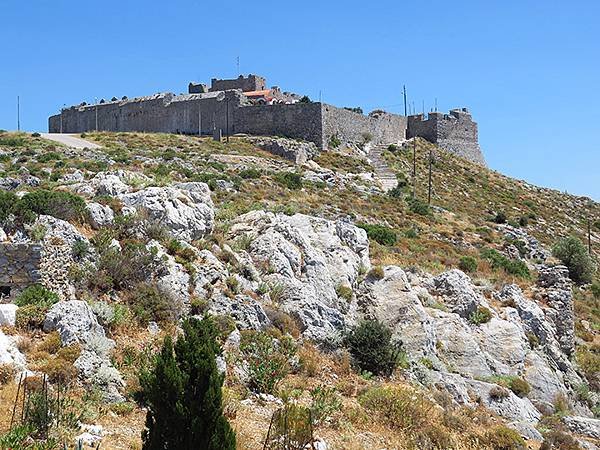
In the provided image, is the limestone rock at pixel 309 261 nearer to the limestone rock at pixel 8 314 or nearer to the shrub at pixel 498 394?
the shrub at pixel 498 394

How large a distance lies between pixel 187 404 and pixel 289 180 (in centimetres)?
2736

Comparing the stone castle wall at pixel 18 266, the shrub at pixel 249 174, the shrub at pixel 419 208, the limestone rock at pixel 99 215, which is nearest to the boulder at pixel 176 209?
the limestone rock at pixel 99 215

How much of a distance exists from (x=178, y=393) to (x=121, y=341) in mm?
3711

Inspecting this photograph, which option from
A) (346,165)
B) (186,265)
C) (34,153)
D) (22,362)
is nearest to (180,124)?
(346,165)

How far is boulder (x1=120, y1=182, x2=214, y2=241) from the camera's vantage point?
1450 centimetres

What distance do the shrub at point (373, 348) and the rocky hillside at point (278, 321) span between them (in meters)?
0.07

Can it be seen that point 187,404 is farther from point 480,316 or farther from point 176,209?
point 480,316

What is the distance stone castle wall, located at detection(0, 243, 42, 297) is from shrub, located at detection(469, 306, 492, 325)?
11122 mm

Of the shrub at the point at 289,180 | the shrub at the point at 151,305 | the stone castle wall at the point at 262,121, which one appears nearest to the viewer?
the shrub at the point at 151,305

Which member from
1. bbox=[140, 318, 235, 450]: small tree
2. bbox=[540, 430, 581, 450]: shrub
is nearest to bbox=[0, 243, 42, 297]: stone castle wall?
bbox=[140, 318, 235, 450]: small tree

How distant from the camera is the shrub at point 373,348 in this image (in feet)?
42.3

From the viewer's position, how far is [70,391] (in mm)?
9203

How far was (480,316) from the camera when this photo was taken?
1727 centimetres

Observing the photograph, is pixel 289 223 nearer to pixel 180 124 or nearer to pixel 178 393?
pixel 178 393
